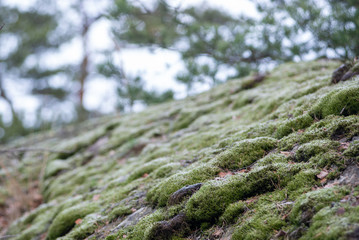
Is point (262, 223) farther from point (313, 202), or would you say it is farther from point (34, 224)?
point (34, 224)

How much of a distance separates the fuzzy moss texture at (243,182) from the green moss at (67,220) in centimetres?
2

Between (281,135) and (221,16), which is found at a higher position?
(221,16)

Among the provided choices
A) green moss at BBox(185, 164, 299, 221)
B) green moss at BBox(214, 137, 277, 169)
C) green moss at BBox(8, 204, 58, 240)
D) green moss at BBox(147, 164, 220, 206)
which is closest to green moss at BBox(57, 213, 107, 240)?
green moss at BBox(147, 164, 220, 206)

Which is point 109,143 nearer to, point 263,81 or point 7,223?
point 7,223

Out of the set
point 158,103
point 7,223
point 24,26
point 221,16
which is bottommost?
point 7,223

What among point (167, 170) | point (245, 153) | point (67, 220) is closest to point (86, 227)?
point (67, 220)

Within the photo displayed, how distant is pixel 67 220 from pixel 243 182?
125 inches

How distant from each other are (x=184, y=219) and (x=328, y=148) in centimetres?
174

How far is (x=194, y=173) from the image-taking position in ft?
11.5

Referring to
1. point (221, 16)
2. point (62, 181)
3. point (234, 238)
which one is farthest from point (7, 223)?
point (221, 16)

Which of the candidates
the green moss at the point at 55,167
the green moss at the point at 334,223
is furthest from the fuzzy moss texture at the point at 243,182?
the green moss at the point at 55,167

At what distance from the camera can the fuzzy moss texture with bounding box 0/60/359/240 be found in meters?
2.26

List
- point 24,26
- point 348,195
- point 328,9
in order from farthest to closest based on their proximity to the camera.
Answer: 1. point 24,26
2. point 328,9
3. point 348,195

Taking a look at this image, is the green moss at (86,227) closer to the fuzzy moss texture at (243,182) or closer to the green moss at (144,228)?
the fuzzy moss texture at (243,182)
